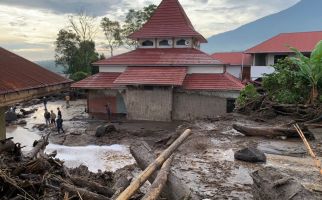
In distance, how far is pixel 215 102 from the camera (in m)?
22.0

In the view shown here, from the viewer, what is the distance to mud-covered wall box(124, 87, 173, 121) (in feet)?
72.3

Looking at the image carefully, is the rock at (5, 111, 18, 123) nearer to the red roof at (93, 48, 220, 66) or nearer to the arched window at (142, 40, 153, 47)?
the red roof at (93, 48, 220, 66)

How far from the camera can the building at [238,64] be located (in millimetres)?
36812

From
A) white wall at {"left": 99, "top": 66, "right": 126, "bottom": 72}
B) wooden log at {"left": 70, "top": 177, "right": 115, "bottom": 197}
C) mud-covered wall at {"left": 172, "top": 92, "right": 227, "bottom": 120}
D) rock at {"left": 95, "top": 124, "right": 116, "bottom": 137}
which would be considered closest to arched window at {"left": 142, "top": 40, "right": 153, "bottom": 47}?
white wall at {"left": 99, "top": 66, "right": 126, "bottom": 72}

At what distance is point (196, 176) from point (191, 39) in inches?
749

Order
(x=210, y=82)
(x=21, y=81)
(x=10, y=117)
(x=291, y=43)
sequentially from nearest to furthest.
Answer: (x=21, y=81) < (x=210, y=82) < (x=10, y=117) < (x=291, y=43)

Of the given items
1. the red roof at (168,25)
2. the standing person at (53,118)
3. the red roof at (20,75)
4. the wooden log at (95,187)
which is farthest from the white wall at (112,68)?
the wooden log at (95,187)

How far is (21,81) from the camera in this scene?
6938mm

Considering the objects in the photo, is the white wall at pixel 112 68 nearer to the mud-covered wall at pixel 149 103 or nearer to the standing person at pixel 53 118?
the mud-covered wall at pixel 149 103

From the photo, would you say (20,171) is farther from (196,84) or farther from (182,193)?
(196,84)

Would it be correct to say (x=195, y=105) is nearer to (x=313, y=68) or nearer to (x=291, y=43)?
(x=313, y=68)

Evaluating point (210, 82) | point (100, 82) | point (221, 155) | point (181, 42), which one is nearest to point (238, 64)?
point (181, 42)

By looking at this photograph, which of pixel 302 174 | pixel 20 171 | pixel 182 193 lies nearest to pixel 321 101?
pixel 302 174

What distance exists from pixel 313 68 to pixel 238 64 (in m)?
24.7
